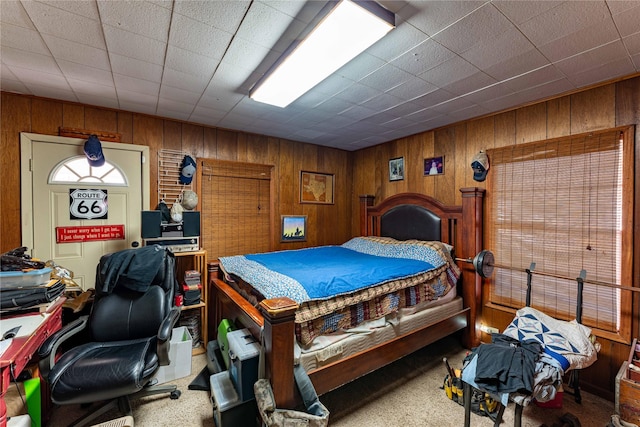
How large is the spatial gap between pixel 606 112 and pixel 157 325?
4115mm

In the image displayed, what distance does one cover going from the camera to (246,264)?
9.20 ft

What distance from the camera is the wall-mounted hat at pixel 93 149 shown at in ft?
8.93

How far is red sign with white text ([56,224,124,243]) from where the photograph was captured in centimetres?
275

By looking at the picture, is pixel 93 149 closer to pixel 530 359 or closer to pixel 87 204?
pixel 87 204

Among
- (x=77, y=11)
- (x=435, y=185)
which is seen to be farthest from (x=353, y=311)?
(x=77, y=11)

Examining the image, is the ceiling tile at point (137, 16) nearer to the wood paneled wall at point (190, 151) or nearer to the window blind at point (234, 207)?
the wood paneled wall at point (190, 151)

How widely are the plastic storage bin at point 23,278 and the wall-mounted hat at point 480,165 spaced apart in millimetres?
3980

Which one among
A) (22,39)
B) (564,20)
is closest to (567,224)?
(564,20)

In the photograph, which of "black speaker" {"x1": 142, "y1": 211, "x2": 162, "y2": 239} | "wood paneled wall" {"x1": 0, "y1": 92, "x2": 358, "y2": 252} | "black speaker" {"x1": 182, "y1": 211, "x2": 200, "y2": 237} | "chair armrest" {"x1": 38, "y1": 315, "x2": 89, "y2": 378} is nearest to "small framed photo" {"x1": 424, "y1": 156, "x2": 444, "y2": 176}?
"wood paneled wall" {"x1": 0, "y1": 92, "x2": 358, "y2": 252}

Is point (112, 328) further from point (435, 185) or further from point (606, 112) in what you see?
point (606, 112)

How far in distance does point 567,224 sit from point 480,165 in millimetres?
959

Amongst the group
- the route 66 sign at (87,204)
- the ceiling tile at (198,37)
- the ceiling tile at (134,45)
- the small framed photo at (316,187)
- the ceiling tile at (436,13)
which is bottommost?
the route 66 sign at (87,204)

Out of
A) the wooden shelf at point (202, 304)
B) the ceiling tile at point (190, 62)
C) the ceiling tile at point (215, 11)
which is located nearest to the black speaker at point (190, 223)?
the wooden shelf at point (202, 304)

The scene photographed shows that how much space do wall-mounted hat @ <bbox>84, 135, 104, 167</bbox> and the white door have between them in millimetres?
132
